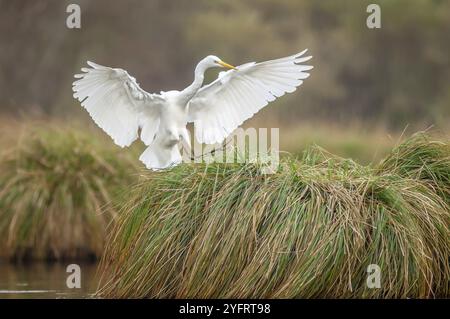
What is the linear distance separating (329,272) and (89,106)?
10.7 ft

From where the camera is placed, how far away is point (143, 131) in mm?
9641

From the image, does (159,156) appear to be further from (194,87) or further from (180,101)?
(194,87)

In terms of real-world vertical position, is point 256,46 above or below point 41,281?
above

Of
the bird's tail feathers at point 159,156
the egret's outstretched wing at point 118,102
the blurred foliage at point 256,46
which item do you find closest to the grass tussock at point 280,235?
the bird's tail feathers at point 159,156

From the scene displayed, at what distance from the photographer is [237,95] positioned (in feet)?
31.4

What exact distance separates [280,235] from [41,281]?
4.28 m

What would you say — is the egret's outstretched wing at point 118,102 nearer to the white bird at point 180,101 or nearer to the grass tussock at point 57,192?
the white bird at point 180,101

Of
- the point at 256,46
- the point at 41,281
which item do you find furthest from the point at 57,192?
the point at 256,46

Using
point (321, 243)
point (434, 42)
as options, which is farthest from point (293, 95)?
point (321, 243)

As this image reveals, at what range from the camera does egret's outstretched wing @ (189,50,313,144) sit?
9.32m

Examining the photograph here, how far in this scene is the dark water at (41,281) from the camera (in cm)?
958

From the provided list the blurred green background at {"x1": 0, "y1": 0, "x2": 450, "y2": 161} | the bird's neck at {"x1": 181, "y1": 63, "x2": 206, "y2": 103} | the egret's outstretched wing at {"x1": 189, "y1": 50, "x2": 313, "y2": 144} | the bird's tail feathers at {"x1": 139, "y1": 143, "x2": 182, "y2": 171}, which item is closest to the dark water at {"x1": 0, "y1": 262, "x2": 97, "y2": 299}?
the bird's tail feathers at {"x1": 139, "y1": 143, "x2": 182, "y2": 171}
